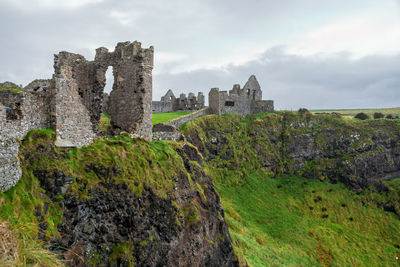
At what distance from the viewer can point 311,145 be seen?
61875 mm

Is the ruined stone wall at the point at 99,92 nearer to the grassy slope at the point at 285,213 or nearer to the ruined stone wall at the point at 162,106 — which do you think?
the grassy slope at the point at 285,213

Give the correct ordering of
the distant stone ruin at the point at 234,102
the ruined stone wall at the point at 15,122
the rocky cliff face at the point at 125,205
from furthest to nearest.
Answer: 1. the distant stone ruin at the point at 234,102
2. the rocky cliff face at the point at 125,205
3. the ruined stone wall at the point at 15,122

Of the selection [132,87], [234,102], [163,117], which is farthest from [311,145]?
[132,87]

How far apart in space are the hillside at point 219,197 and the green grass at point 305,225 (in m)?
0.21

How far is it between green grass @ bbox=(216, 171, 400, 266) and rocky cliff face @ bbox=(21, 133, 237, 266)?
38.5 feet

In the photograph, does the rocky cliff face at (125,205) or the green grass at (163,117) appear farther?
the green grass at (163,117)

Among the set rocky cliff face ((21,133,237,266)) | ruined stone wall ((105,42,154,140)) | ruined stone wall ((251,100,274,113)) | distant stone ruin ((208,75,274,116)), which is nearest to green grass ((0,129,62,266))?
rocky cliff face ((21,133,237,266))

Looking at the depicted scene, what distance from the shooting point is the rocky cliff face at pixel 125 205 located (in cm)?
1259

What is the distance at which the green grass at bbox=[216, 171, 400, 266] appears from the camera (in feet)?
116

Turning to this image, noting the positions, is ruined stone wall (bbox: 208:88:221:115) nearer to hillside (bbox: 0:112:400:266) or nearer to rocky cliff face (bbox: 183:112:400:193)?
rocky cliff face (bbox: 183:112:400:193)

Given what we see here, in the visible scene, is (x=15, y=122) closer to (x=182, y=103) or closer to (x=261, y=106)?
(x=182, y=103)

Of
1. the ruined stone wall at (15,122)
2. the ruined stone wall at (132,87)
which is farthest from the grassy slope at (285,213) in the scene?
the ruined stone wall at (15,122)

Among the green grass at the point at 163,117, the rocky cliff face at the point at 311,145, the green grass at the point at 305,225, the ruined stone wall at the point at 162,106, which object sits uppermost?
the ruined stone wall at the point at 162,106

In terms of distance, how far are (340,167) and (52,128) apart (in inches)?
2284
